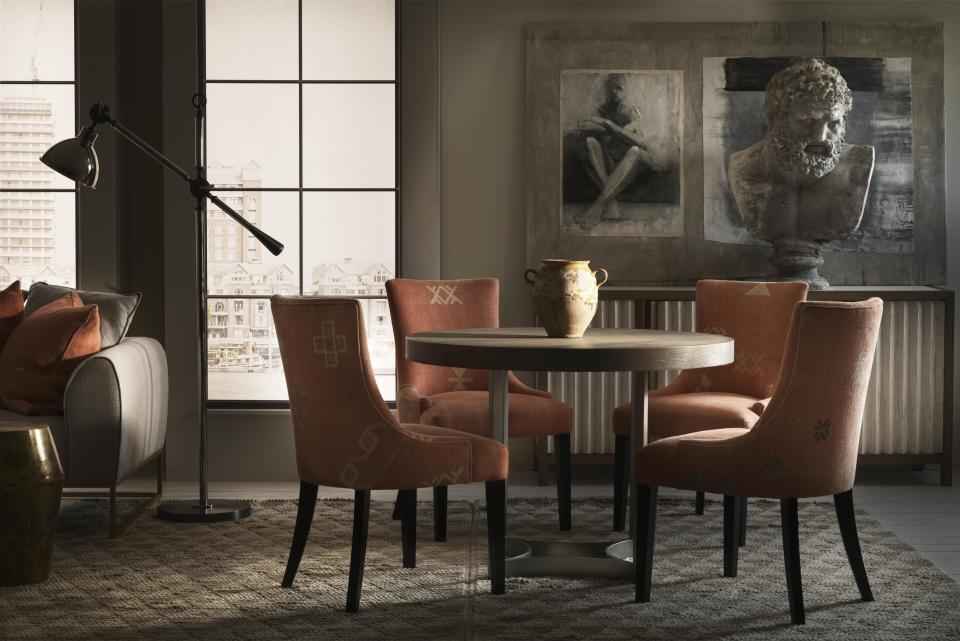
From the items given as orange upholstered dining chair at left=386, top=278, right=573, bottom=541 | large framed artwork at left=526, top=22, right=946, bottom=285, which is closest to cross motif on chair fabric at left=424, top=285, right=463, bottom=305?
orange upholstered dining chair at left=386, top=278, right=573, bottom=541

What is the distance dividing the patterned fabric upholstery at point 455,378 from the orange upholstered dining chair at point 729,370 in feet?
0.95

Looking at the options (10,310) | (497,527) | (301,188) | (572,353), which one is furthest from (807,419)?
(10,310)

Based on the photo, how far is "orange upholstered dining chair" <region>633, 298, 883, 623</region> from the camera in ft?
9.60

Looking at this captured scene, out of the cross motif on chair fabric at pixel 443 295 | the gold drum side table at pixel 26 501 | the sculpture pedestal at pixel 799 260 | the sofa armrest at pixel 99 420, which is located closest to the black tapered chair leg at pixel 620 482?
the cross motif on chair fabric at pixel 443 295

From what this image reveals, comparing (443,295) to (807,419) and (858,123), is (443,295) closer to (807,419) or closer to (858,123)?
(807,419)

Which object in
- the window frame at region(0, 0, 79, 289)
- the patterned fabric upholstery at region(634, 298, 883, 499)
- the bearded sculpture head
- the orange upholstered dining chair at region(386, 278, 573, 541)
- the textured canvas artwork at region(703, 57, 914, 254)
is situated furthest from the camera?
the textured canvas artwork at region(703, 57, 914, 254)

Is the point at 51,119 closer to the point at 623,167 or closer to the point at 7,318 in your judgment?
the point at 7,318

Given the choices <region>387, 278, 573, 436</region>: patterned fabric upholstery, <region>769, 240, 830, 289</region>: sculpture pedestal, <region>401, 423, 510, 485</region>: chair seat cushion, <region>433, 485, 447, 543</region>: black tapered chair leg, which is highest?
<region>769, 240, 830, 289</region>: sculpture pedestal

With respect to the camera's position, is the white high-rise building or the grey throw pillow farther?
the white high-rise building

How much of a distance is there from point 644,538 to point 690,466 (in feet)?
0.85

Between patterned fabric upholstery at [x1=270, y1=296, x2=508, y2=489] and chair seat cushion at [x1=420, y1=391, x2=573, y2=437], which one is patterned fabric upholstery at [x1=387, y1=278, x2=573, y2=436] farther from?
patterned fabric upholstery at [x1=270, y1=296, x2=508, y2=489]

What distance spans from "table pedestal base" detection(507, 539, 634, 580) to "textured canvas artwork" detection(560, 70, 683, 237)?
198 cm

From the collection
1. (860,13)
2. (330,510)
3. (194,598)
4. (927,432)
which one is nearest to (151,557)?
(194,598)

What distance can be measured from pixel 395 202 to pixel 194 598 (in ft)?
8.01
